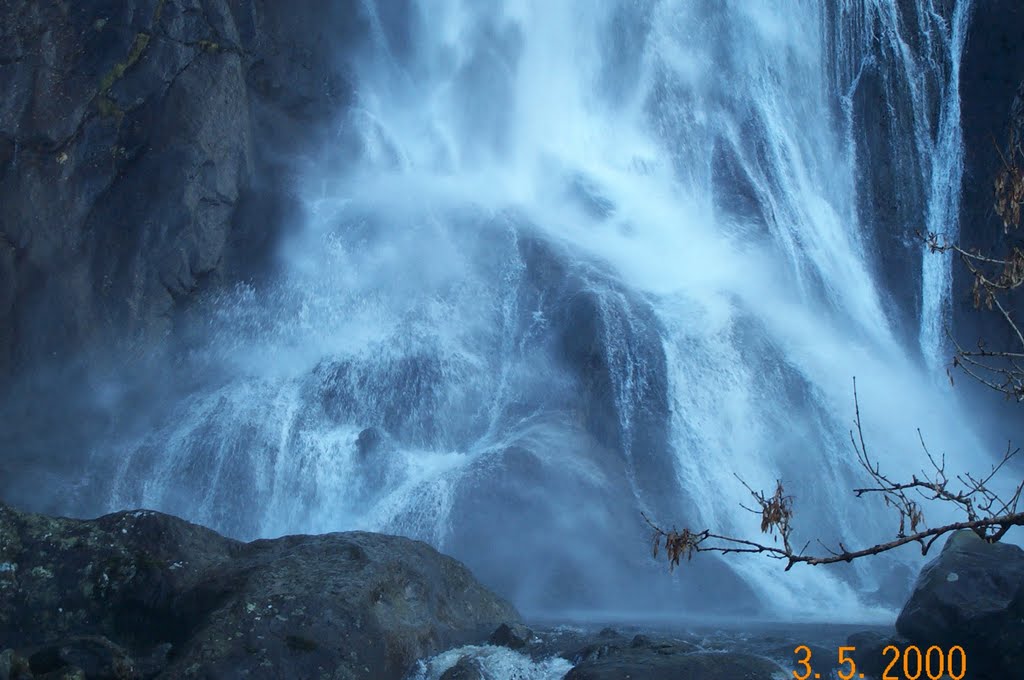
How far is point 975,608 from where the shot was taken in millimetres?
10398

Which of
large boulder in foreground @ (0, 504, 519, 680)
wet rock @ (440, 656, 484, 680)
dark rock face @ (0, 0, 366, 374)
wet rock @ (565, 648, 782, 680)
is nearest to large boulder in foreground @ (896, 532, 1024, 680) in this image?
wet rock @ (565, 648, 782, 680)

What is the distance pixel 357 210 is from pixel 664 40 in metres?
9.68

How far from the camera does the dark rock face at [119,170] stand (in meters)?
18.7

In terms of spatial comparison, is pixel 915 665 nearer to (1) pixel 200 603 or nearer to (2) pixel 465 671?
(2) pixel 465 671

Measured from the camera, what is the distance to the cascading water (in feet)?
57.2

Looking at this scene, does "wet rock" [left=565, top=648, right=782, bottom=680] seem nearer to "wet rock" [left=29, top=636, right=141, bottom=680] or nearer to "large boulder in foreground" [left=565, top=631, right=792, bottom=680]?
"large boulder in foreground" [left=565, top=631, right=792, bottom=680]

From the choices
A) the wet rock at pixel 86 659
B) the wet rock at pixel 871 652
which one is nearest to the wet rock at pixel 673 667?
the wet rock at pixel 871 652

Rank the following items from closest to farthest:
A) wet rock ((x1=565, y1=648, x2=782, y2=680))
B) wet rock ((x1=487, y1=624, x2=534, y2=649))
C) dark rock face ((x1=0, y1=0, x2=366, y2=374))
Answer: wet rock ((x1=565, y1=648, x2=782, y2=680)) → wet rock ((x1=487, y1=624, x2=534, y2=649)) → dark rock face ((x1=0, y1=0, x2=366, y2=374))

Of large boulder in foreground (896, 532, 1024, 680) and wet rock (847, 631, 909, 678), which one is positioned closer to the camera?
large boulder in foreground (896, 532, 1024, 680)

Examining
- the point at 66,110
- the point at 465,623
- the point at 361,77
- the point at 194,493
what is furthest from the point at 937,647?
the point at 361,77

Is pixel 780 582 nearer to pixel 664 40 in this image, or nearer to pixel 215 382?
pixel 215 382

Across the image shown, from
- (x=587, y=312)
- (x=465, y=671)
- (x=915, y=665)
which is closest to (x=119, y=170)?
(x=587, y=312)

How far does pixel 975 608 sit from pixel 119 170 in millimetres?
17936

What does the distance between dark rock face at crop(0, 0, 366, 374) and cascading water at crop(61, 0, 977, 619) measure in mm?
1453
